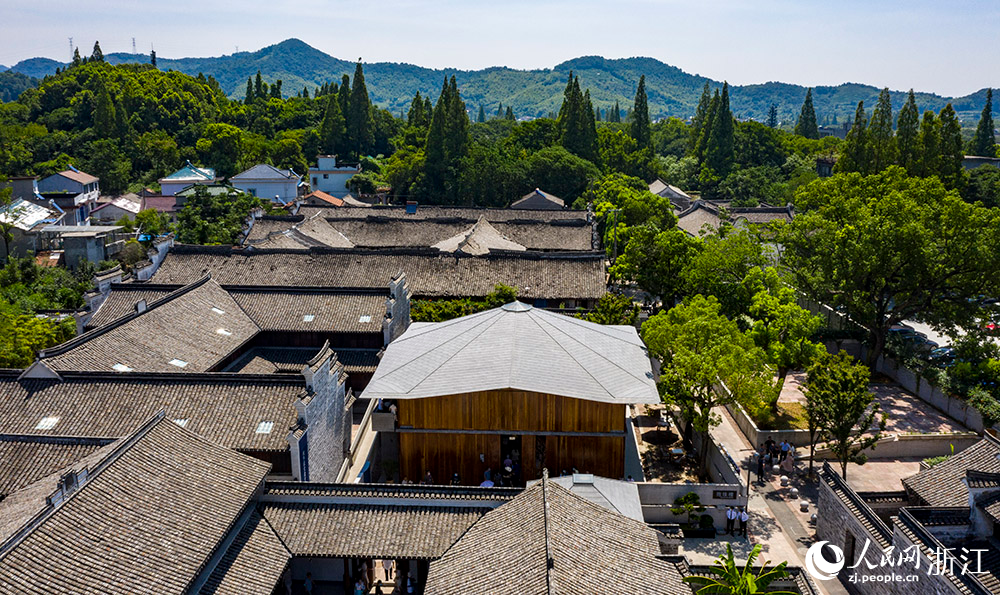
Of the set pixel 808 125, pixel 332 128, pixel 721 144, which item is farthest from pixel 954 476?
pixel 808 125

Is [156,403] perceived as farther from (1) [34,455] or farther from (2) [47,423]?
(1) [34,455]

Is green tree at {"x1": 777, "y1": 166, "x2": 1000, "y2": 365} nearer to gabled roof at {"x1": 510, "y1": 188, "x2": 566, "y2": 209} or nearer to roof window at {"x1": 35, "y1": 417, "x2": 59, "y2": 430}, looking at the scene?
roof window at {"x1": 35, "y1": 417, "x2": 59, "y2": 430}

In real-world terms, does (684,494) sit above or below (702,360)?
below

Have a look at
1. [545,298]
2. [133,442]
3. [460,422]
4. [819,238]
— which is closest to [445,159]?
[545,298]

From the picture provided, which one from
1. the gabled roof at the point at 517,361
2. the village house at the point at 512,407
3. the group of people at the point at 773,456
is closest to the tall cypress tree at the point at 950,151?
the group of people at the point at 773,456

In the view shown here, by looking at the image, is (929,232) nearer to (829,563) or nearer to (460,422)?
(829,563)
